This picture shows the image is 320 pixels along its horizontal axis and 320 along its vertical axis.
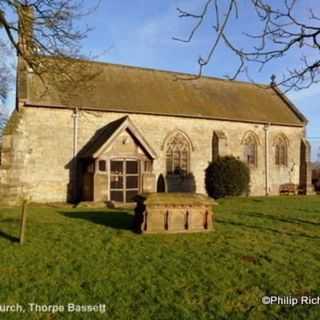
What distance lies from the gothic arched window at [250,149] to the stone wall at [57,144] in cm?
188

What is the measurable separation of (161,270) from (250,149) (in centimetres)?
2359

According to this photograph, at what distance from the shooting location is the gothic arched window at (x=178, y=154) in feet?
90.4

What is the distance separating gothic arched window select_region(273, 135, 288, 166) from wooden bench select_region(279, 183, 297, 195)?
1652 millimetres

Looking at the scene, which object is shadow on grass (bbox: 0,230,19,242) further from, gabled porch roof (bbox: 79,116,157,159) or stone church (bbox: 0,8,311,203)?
gabled porch roof (bbox: 79,116,157,159)

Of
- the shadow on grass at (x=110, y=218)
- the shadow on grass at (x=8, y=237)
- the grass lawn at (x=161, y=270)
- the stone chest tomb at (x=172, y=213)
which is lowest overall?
the grass lawn at (x=161, y=270)

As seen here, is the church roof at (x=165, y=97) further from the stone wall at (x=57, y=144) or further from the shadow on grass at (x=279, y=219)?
the shadow on grass at (x=279, y=219)

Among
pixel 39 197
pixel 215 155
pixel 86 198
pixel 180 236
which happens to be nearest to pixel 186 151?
pixel 215 155

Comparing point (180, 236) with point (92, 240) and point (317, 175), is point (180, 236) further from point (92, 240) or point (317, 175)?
point (317, 175)

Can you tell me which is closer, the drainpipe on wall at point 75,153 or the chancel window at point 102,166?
the chancel window at point 102,166

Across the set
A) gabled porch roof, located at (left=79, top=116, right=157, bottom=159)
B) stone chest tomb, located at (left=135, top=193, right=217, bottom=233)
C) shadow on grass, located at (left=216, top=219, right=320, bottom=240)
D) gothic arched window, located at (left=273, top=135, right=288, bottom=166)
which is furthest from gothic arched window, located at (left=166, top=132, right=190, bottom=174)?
stone chest tomb, located at (left=135, top=193, right=217, bottom=233)

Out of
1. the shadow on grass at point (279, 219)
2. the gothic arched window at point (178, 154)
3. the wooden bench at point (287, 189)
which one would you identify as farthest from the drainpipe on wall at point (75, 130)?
the wooden bench at point (287, 189)

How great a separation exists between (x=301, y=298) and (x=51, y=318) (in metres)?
3.88

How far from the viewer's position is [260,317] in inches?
247

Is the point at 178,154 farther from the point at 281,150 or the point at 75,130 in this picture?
the point at 281,150
